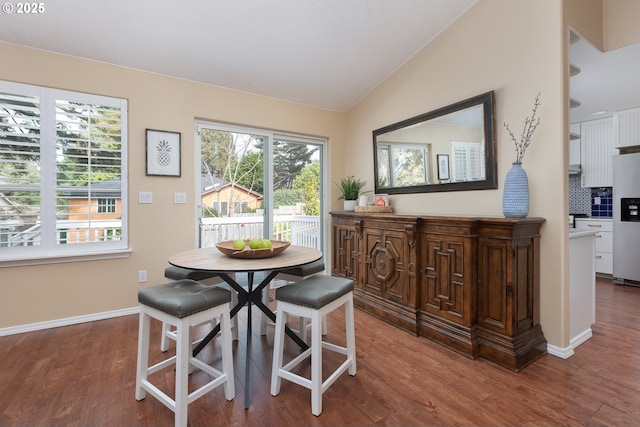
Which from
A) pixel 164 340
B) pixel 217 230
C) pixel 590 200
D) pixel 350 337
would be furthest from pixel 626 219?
pixel 164 340

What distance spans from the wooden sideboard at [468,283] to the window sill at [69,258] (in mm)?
2589

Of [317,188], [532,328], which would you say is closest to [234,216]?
[317,188]

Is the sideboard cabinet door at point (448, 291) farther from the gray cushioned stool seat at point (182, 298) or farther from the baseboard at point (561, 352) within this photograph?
the gray cushioned stool seat at point (182, 298)

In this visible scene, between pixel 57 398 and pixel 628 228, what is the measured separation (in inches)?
239

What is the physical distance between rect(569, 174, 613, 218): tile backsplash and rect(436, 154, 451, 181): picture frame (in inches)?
134

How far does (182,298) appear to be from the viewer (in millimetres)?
1584

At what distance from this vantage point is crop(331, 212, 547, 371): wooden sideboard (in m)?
2.12

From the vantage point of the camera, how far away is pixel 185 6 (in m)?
2.37

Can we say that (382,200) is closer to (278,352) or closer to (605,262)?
(278,352)

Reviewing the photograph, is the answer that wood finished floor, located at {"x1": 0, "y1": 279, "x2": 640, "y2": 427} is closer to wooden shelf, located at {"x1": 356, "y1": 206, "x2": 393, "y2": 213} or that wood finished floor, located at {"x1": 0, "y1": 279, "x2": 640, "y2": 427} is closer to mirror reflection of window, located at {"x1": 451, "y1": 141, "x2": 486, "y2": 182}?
wooden shelf, located at {"x1": 356, "y1": 206, "x2": 393, "y2": 213}

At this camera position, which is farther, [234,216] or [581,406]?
[234,216]

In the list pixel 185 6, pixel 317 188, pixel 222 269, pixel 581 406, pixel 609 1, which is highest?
pixel 609 1

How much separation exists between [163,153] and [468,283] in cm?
308

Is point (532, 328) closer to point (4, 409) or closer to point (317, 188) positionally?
point (317, 188)
